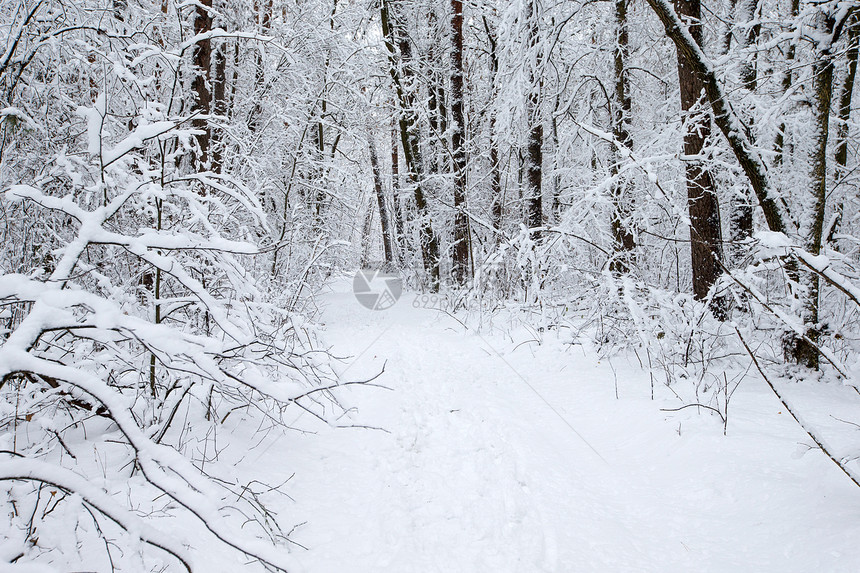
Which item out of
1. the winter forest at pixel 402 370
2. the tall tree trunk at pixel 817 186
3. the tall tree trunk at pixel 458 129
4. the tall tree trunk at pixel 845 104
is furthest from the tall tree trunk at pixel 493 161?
the tall tree trunk at pixel 817 186

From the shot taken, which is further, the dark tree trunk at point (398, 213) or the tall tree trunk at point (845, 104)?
the dark tree trunk at point (398, 213)

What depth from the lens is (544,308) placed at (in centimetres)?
665

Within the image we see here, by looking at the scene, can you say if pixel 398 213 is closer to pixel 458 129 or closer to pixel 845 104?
pixel 458 129

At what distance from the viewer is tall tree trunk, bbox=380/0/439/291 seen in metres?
12.6

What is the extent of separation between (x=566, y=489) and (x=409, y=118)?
11625mm

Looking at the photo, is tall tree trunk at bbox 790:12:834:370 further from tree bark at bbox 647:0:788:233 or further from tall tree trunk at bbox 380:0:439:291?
tall tree trunk at bbox 380:0:439:291

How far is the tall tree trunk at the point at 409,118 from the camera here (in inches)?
495
